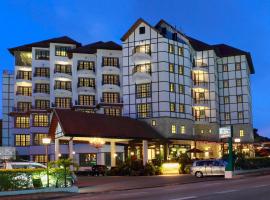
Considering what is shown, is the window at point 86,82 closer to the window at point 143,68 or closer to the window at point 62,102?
the window at point 62,102

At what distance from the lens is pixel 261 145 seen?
326 feet

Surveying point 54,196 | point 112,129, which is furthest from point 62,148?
point 54,196

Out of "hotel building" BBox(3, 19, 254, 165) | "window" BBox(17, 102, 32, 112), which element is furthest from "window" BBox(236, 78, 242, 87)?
"window" BBox(17, 102, 32, 112)

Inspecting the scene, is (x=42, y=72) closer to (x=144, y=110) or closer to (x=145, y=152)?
(x=144, y=110)

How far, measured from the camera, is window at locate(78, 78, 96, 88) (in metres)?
87.1

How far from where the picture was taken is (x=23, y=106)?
91.5 metres

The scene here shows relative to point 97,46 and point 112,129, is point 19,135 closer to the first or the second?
point 97,46

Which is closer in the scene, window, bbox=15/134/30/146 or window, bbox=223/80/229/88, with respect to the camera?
window, bbox=15/134/30/146

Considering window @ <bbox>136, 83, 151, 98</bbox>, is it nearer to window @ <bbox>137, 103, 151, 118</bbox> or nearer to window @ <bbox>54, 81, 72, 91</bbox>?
window @ <bbox>137, 103, 151, 118</bbox>

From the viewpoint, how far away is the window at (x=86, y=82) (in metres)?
87.1

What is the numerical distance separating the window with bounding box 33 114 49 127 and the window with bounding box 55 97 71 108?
9.58 ft

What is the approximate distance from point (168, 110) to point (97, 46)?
19372 mm

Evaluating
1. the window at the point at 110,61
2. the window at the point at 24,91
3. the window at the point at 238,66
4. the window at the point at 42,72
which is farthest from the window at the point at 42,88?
the window at the point at 238,66

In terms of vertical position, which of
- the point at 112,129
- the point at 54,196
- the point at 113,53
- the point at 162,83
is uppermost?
the point at 113,53
